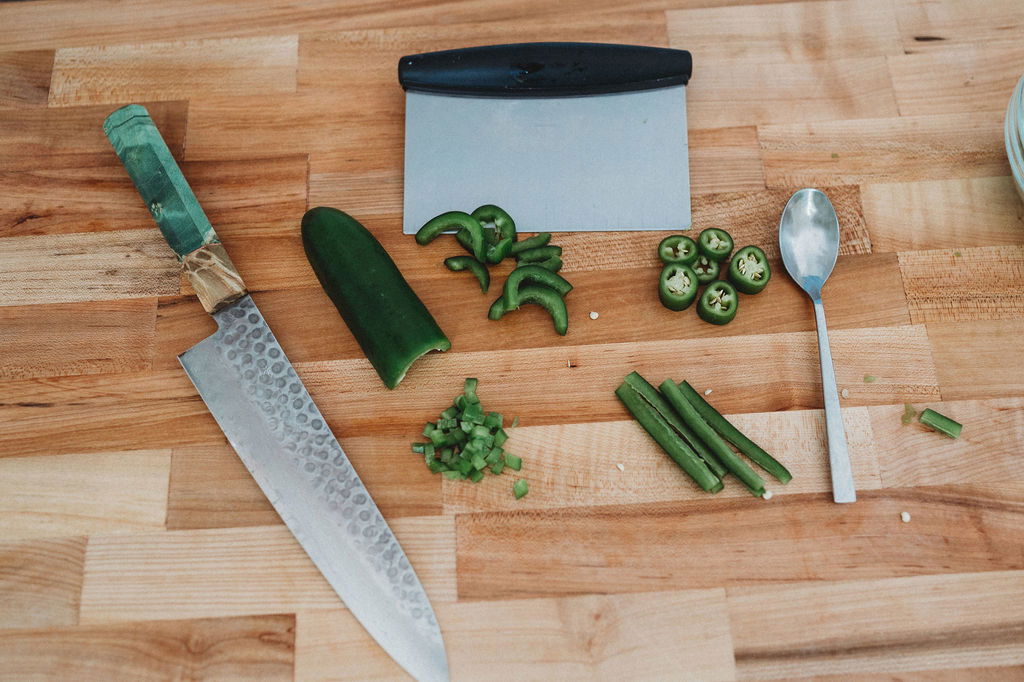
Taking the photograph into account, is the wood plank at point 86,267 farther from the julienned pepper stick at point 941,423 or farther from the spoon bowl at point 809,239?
the julienned pepper stick at point 941,423

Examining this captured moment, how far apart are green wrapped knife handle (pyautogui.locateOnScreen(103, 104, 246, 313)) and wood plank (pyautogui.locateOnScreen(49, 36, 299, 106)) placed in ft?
1.09

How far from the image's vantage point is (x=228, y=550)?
1829 millimetres

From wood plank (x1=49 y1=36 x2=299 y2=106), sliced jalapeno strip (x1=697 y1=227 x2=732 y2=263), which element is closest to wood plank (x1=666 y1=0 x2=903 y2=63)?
Answer: sliced jalapeno strip (x1=697 y1=227 x2=732 y2=263)

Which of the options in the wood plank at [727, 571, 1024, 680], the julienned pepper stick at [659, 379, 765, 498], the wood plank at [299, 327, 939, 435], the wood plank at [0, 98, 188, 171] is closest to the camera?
the wood plank at [727, 571, 1024, 680]

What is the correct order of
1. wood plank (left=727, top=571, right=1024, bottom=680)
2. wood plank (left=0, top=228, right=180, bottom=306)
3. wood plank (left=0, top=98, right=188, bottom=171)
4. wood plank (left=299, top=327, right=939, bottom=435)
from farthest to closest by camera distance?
wood plank (left=0, top=98, right=188, bottom=171), wood plank (left=0, top=228, right=180, bottom=306), wood plank (left=299, top=327, right=939, bottom=435), wood plank (left=727, top=571, right=1024, bottom=680)

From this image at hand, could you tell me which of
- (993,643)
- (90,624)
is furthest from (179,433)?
(993,643)

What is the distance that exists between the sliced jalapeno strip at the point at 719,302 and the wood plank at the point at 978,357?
55cm

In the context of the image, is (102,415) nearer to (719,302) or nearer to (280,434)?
(280,434)

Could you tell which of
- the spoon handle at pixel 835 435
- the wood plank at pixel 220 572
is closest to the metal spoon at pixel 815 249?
the spoon handle at pixel 835 435

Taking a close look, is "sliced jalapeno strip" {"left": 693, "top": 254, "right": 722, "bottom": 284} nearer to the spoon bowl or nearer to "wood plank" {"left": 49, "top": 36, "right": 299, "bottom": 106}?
the spoon bowl

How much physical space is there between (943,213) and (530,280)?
3.95 feet

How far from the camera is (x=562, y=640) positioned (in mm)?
1756

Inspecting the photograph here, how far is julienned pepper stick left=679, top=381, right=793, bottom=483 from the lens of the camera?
6.02 feet

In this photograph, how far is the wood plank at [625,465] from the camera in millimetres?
1860
